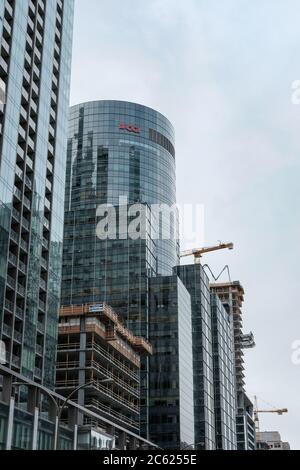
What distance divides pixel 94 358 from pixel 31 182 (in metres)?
33.9

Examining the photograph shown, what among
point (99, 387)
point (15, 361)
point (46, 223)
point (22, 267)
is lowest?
point (15, 361)

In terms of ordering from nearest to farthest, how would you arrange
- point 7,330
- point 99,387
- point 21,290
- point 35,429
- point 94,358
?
1. point 35,429
2. point 7,330
3. point 21,290
4. point 99,387
5. point 94,358

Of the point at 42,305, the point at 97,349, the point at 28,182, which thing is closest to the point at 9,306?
the point at 42,305

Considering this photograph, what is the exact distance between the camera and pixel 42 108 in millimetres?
108562

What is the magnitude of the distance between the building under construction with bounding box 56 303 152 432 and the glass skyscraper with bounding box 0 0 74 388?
43.5ft

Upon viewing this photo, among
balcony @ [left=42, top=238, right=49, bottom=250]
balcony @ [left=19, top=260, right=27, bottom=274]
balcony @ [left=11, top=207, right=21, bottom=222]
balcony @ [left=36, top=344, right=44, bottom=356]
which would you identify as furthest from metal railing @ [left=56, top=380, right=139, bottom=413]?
balcony @ [left=11, top=207, right=21, bottom=222]

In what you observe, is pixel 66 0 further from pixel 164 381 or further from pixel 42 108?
pixel 164 381

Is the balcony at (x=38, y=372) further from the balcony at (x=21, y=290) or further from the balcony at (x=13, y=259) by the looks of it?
the balcony at (x=13, y=259)

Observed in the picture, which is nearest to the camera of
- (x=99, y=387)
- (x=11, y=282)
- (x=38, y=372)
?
(x=11, y=282)

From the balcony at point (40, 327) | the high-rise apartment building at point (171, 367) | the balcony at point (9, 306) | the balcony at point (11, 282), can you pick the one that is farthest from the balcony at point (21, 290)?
the high-rise apartment building at point (171, 367)

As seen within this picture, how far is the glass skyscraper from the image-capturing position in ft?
301

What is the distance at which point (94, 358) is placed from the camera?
117 m

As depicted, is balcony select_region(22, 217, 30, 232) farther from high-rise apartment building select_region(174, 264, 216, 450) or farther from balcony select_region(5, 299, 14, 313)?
high-rise apartment building select_region(174, 264, 216, 450)

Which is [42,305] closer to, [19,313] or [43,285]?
[43,285]
